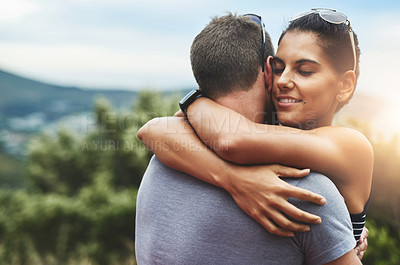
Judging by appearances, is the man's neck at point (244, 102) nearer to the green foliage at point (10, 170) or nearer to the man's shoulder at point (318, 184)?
the man's shoulder at point (318, 184)

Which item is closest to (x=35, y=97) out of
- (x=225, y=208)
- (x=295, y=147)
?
(x=225, y=208)

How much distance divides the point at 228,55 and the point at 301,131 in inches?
20.5

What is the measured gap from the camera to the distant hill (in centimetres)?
2989

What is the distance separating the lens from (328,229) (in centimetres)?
139

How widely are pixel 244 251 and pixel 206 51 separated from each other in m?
0.98

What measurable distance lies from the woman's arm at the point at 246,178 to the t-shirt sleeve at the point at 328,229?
43mm

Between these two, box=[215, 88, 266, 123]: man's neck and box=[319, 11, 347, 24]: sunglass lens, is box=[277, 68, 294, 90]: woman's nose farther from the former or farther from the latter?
box=[319, 11, 347, 24]: sunglass lens

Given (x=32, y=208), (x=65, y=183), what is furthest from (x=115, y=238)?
(x=65, y=183)

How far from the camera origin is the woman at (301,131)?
1.49 m

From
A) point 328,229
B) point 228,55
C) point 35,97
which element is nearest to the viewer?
point 328,229

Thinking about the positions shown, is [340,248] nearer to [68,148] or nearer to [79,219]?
[79,219]

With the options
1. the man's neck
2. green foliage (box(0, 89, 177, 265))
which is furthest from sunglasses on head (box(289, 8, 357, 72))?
green foliage (box(0, 89, 177, 265))

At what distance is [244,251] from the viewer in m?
1.48

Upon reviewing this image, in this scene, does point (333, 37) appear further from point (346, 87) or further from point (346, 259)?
point (346, 259)
